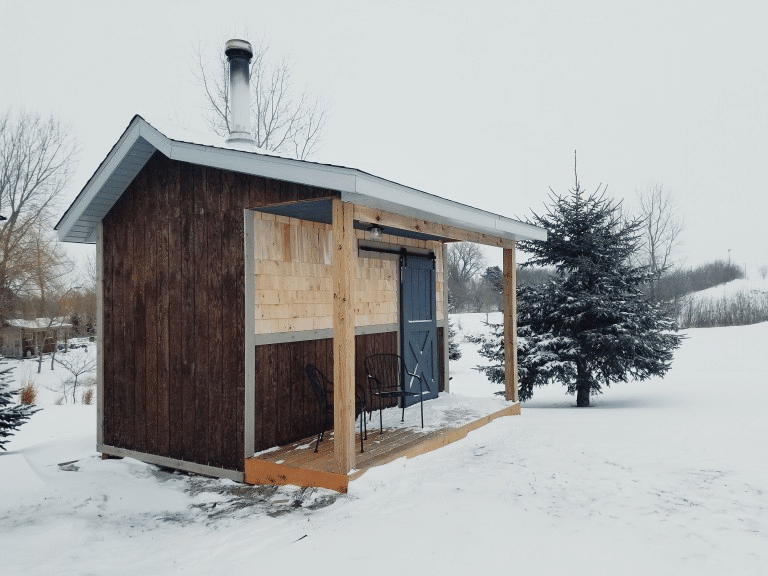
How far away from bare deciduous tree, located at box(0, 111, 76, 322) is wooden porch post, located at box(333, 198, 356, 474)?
20917mm

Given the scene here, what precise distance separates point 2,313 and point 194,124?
32.0 feet

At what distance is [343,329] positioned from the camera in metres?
4.57

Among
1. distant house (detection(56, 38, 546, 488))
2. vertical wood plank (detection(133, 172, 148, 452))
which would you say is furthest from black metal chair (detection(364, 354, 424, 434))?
vertical wood plank (detection(133, 172, 148, 452))

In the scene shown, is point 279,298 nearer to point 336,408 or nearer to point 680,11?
point 336,408

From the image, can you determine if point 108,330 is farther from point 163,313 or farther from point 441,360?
point 441,360

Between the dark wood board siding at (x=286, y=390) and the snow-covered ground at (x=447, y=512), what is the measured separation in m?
0.66

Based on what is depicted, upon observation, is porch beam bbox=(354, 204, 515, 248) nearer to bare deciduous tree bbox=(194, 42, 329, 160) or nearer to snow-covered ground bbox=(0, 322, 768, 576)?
snow-covered ground bbox=(0, 322, 768, 576)

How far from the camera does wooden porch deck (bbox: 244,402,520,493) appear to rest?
4.73 metres

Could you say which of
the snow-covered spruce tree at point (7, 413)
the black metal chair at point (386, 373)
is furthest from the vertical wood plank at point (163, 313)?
the black metal chair at point (386, 373)

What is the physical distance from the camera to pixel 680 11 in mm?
77688

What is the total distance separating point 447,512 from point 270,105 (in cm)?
1700

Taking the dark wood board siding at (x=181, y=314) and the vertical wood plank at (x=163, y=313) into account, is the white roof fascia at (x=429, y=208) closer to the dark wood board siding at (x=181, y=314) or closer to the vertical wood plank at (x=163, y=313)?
the dark wood board siding at (x=181, y=314)

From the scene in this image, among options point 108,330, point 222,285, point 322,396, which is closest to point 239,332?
point 222,285

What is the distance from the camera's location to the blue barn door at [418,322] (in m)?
7.68
